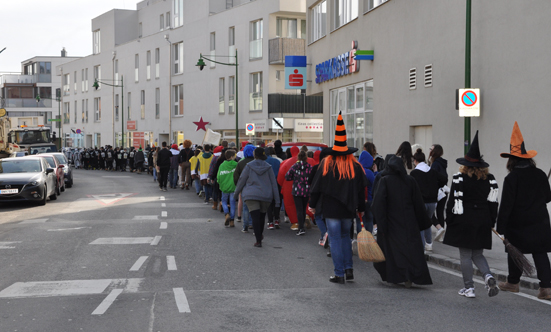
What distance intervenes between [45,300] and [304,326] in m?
2.93

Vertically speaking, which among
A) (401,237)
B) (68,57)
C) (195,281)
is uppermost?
(68,57)

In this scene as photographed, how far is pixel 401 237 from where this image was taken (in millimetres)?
7996

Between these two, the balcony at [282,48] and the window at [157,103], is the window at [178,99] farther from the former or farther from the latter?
the balcony at [282,48]

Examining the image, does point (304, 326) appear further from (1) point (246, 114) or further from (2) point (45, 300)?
(1) point (246, 114)

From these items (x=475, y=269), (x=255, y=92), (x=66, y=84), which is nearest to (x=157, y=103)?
(x=255, y=92)

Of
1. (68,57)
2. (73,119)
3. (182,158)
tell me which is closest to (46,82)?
(68,57)

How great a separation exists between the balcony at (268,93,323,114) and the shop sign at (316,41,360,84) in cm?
1161

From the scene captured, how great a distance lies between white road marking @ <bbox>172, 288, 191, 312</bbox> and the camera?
22.8ft

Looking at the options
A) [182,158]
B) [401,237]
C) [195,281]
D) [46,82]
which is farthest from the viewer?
[46,82]

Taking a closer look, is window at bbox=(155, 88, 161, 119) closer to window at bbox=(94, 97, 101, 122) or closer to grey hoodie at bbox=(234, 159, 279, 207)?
window at bbox=(94, 97, 101, 122)

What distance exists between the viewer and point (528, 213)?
7586 mm

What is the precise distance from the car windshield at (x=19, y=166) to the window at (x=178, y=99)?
3033 centimetres

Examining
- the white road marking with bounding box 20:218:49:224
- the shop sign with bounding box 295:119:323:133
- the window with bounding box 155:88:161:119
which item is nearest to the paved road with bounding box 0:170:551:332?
the white road marking with bounding box 20:218:49:224

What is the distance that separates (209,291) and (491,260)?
14.6 ft
